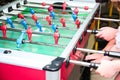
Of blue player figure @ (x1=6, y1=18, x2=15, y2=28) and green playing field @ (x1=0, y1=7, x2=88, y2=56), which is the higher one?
blue player figure @ (x1=6, y1=18, x2=15, y2=28)

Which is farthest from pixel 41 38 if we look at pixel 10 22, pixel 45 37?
pixel 10 22

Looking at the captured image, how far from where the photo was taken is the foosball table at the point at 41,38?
1360 mm

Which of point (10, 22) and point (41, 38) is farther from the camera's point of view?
point (10, 22)

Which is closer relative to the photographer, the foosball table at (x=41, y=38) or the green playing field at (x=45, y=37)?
the foosball table at (x=41, y=38)

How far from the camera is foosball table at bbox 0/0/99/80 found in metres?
1.36

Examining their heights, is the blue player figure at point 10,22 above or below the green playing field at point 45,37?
above

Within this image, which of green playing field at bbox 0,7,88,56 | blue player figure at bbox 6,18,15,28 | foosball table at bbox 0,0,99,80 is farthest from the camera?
blue player figure at bbox 6,18,15,28

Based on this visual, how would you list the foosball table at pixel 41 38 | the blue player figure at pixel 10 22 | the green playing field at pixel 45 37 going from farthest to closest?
the blue player figure at pixel 10 22, the green playing field at pixel 45 37, the foosball table at pixel 41 38

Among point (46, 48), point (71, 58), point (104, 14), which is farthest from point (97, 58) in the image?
point (104, 14)

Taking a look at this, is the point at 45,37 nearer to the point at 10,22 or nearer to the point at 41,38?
the point at 41,38

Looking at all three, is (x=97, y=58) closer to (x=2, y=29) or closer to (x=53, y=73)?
(x=53, y=73)

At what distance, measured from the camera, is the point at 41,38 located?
182 centimetres

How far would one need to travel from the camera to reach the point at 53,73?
1294 millimetres

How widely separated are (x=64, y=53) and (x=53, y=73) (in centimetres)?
21
